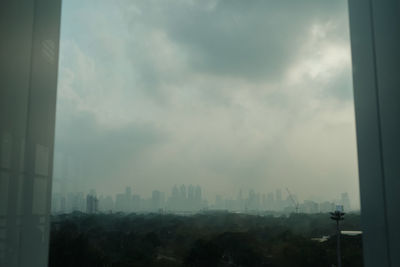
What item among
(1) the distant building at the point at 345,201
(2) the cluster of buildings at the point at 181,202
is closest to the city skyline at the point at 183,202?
(2) the cluster of buildings at the point at 181,202

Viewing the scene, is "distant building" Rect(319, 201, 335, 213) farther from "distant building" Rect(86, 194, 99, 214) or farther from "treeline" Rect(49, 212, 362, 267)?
"distant building" Rect(86, 194, 99, 214)

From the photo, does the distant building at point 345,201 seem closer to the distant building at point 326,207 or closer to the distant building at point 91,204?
the distant building at point 326,207

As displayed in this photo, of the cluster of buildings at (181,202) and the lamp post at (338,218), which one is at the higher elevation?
the cluster of buildings at (181,202)

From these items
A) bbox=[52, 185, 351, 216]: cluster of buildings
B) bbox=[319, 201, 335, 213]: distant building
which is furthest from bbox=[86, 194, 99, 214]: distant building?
bbox=[319, 201, 335, 213]: distant building

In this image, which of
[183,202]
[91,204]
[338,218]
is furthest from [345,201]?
[91,204]

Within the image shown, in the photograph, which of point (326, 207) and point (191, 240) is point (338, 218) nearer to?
point (326, 207)

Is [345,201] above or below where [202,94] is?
below
